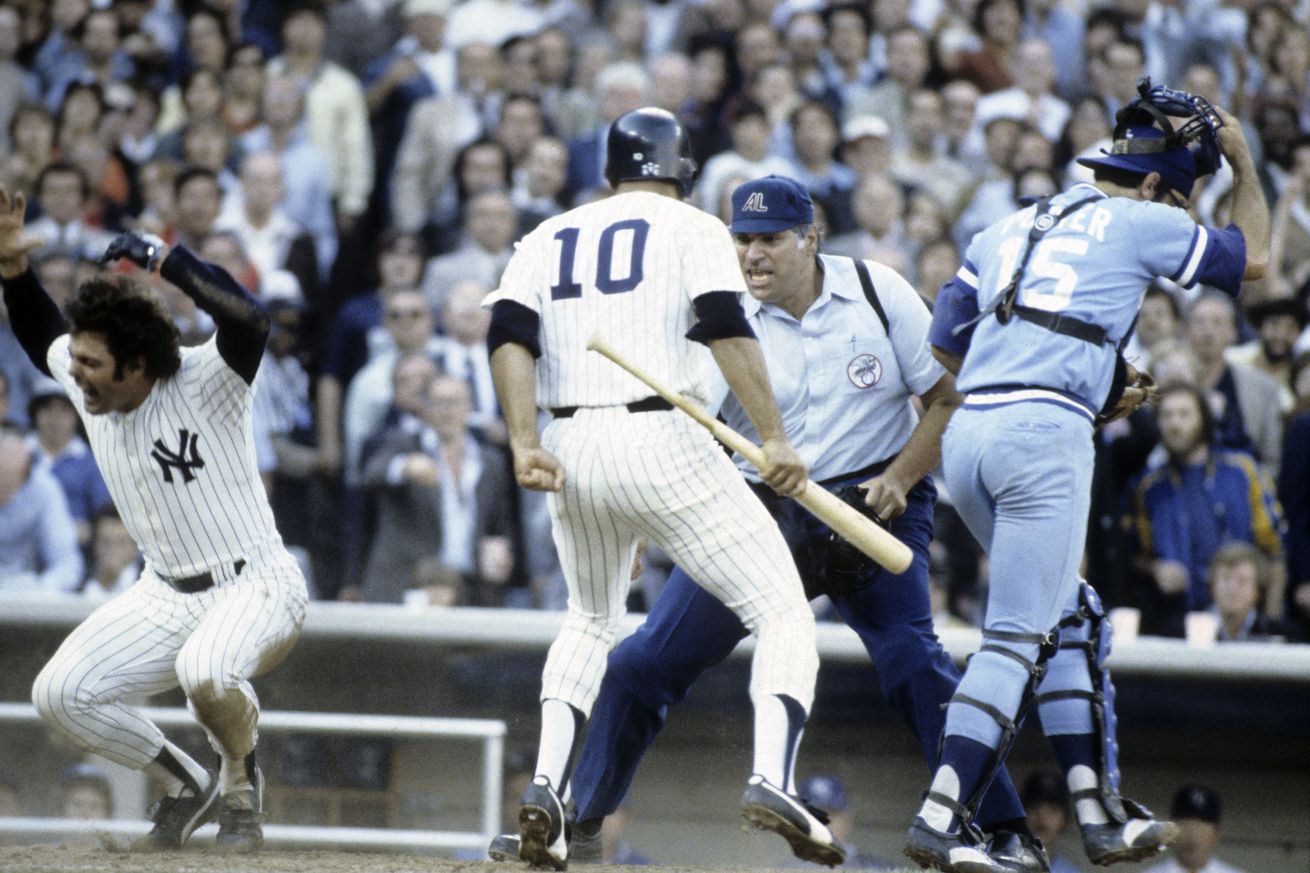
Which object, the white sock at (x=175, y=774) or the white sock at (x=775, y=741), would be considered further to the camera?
the white sock at (x=175, y=774)

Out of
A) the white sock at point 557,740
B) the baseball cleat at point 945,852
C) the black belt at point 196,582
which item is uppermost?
the black belt at point 196,582

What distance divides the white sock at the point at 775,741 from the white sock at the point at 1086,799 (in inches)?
38.0

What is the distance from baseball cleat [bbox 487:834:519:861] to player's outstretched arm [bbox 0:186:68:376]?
1.92 meters

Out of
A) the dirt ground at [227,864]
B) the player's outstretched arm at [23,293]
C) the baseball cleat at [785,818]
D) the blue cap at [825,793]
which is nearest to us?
the baseball cleat at [785,818]

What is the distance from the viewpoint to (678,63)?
9.98 m

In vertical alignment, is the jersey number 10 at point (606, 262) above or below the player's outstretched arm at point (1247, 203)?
below

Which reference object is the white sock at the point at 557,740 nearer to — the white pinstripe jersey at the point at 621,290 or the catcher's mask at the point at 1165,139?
the white pinstripe jersey at the point at 621,290

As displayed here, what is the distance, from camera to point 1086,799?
4.95m

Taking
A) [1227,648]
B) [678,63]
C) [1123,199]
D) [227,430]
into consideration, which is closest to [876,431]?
[1123,199]

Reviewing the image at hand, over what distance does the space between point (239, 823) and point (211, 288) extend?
1.58 meters

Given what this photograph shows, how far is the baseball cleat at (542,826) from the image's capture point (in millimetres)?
4387

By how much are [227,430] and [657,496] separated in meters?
1.41

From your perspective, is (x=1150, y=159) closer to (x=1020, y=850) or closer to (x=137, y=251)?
(x=1020, y=850)

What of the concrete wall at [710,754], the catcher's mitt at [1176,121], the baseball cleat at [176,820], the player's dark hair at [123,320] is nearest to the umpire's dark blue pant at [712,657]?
the baseball cleat at [176,820]
